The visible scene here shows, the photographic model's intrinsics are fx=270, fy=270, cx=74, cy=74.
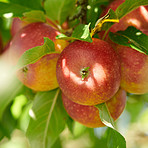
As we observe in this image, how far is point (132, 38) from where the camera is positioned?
39.5 inches

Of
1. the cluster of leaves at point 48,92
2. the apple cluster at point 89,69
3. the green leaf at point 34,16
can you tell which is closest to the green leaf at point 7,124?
the cluster of leaves at point 48,92

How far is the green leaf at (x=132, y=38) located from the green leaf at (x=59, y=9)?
27 cm

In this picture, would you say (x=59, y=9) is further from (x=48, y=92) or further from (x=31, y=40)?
(x=48, y=92)

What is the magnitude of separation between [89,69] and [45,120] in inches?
17.8

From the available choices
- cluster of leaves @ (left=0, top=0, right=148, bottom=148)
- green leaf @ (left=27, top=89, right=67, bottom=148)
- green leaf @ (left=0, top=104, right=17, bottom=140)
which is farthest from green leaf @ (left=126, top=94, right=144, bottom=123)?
green leaf @ (left=0, top=104, right=17, bottom=140)

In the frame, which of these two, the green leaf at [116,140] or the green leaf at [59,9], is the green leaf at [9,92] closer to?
the green leaf at [59,9]

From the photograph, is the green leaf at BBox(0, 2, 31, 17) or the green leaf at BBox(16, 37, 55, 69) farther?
the green leaf at BBox(0, 2, 31, 17)

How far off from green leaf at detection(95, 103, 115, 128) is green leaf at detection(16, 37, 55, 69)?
0.92 feet

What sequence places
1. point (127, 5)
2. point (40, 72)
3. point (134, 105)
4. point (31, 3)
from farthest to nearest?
1. point (134, 105)
2. point (31, 3)
3. point (40, 72)
4. point (127, 5)

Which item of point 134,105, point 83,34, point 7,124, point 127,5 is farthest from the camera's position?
point 134,105

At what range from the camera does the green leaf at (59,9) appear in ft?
3.94

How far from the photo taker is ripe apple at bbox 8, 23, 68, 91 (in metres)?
1.07

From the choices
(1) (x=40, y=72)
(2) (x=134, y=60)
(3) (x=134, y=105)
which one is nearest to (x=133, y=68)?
(2) (x=134, y=60)

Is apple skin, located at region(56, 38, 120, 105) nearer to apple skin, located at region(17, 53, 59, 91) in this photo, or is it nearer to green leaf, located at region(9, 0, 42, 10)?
apple skin, located at region(17, 53, 59, 91)
